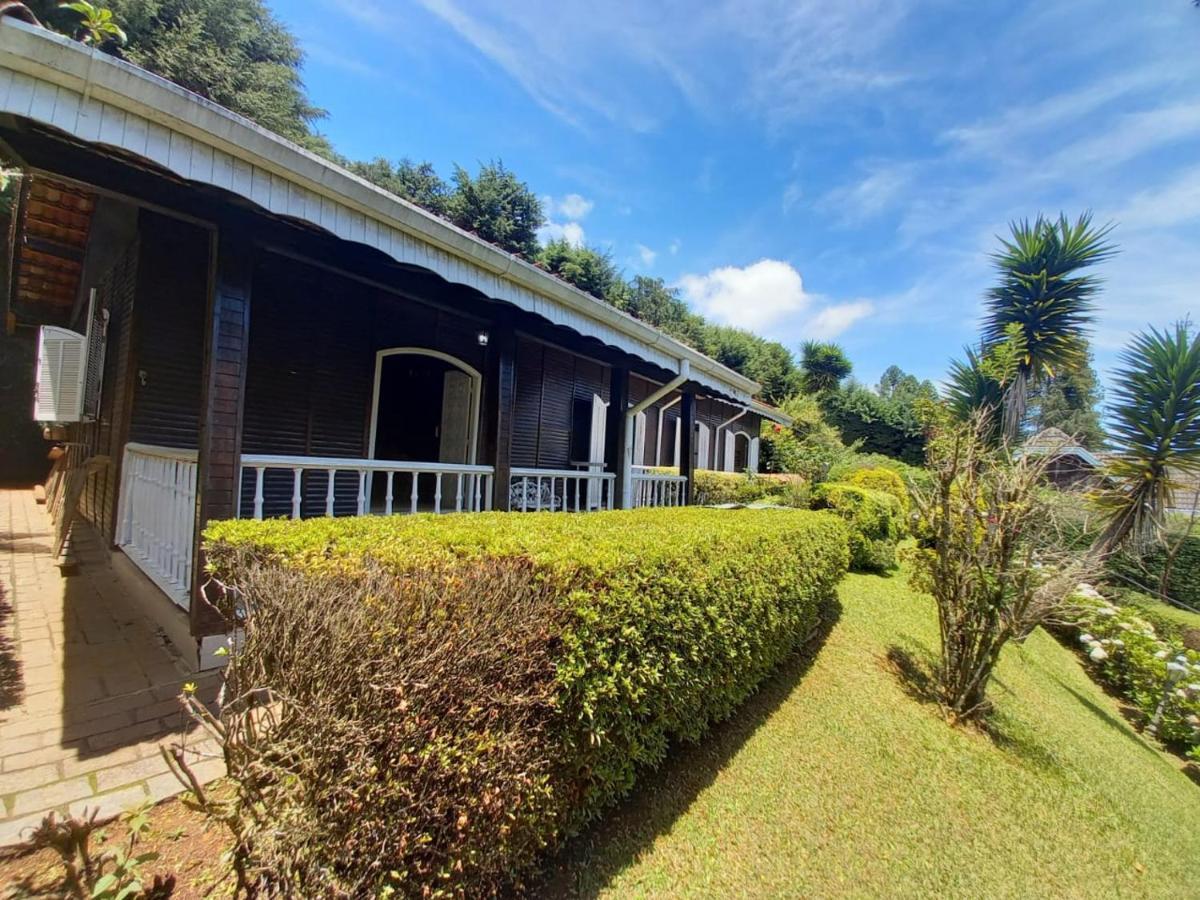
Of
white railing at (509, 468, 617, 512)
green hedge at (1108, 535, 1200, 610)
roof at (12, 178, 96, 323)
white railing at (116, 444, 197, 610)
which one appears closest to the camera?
white railing at (116, 444, 197, 610)

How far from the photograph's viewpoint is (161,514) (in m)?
4.02

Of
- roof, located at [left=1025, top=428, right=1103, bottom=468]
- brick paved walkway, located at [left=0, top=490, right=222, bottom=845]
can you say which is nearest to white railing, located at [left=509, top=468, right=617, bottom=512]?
brick paved walkway, located at [left=0, top=490, right=222, bottom=845]

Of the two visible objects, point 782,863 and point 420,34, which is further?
point 420,34

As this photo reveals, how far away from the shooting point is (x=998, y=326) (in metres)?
13.6

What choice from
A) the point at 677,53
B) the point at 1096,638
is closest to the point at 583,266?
the point at 677,53

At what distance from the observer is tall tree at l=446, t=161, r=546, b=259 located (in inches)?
819

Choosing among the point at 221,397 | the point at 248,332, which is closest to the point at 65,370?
the point at 248,332

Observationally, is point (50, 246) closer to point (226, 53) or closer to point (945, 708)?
point (945, 708)

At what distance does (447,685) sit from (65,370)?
7.75m

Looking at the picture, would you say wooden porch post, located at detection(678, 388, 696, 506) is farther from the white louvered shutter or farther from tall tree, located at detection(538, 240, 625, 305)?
tall tree, located at detection(538, 240, 625, 305)

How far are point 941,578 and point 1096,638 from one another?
5297 millimetres

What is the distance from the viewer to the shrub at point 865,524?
799cm

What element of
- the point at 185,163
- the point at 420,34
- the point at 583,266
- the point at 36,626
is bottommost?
the point at 36,626

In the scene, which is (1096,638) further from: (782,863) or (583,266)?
(583,266)
